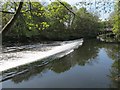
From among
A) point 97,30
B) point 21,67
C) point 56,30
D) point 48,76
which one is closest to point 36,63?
point 21,67

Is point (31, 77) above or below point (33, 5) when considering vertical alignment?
below

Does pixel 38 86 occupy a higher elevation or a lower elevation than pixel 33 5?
lower

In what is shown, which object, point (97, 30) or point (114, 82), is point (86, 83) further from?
point (97, 30)

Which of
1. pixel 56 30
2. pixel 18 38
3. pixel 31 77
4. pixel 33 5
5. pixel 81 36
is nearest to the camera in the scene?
pixel 33 5

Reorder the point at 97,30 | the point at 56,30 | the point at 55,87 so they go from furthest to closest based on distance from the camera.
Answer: the point at 97,30, the point at 56,30, the point at 55,87

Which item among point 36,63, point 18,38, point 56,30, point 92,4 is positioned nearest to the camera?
point 92,4

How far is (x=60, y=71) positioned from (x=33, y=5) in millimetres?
17285

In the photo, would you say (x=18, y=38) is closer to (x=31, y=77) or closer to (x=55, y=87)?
(x=31, y=77)

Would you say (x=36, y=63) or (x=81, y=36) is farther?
(x=81, y=36)

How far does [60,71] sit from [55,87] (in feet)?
20.5

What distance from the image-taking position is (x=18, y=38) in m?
51.0

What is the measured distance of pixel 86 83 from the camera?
16.9m

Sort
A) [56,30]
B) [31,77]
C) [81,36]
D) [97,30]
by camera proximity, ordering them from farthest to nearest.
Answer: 1. [97,30]
2. [81,36]
3. [56,30]
4. [31,77]

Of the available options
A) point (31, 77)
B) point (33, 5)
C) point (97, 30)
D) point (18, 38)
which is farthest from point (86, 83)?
point (97, 30)
